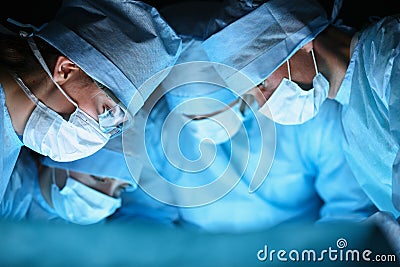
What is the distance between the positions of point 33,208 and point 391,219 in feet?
3.31

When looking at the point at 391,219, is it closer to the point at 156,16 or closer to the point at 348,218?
the point at 348,218

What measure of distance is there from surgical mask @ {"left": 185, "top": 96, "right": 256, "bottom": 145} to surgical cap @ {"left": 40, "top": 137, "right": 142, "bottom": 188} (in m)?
0.20

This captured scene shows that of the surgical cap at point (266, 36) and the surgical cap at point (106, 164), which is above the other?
the surgical cap at point (266, 36)

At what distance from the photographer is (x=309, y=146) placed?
1523 millimetres

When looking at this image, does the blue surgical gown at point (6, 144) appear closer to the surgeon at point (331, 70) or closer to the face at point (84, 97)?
the face at point (84, 97)

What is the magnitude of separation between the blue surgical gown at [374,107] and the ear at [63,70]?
66 centimetres

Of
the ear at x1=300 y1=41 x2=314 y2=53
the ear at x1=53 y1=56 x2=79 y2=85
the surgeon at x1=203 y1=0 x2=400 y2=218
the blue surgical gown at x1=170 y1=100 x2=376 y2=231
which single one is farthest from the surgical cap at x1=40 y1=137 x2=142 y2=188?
the ear at x1=300 y1=41 x2=314 y2=53

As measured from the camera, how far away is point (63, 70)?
119 cm

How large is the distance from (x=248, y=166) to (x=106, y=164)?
40 centimetres

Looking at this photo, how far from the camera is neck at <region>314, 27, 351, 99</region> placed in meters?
1.30

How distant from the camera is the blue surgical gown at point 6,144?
45.5 inches

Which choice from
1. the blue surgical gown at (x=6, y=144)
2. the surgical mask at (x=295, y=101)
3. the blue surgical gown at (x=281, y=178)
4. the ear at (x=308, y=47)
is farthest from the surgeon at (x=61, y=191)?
the ear at (x=308, y=47)

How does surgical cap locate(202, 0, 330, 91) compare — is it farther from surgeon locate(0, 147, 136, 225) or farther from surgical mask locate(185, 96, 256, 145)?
surgeon locate(0, 147, 136, 225)

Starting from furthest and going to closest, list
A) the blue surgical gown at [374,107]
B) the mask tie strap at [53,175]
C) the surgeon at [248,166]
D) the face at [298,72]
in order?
the mask tie strap at [53,175]
the surgeon at [248,166]
the face at [298,72]
the blue surgical gown at [374,107]
